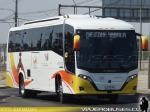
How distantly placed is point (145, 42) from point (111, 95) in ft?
7.61

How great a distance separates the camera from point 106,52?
2250 cm

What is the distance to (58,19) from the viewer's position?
24391 mm

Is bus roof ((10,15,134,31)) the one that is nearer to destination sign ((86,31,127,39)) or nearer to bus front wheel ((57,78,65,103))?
destination sign ((86,31,127,39))

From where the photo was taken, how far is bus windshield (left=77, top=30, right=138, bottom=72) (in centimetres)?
2239

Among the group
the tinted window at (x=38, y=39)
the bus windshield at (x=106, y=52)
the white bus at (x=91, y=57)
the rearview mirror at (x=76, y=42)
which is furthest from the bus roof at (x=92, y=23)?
the rearview mirror at (x=76, y=42)

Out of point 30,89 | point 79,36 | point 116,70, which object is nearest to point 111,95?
point 116,70

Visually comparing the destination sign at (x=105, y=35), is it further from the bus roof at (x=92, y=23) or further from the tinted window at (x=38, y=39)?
the tinted window at (x=38, y=39)

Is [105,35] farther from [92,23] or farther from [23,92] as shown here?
[23,92]

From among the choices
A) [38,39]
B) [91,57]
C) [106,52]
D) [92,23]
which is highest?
[92,23]

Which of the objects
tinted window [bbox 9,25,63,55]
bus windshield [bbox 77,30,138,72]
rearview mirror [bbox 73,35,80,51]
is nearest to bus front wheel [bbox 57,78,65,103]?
tinted window [bbox 9,25,63,55]

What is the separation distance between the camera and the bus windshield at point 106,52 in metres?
22.4

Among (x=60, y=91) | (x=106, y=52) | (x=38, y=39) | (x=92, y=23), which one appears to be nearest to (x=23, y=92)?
(x=38, y=39)

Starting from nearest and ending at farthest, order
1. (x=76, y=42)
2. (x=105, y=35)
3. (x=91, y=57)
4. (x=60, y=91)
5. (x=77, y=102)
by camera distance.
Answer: (x=76, y=42) < (x=91, y=57) < (x=105, y=35) < (x=60, y=91) < (x=77, y=102)

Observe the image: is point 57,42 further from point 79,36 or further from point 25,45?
point 25,45
